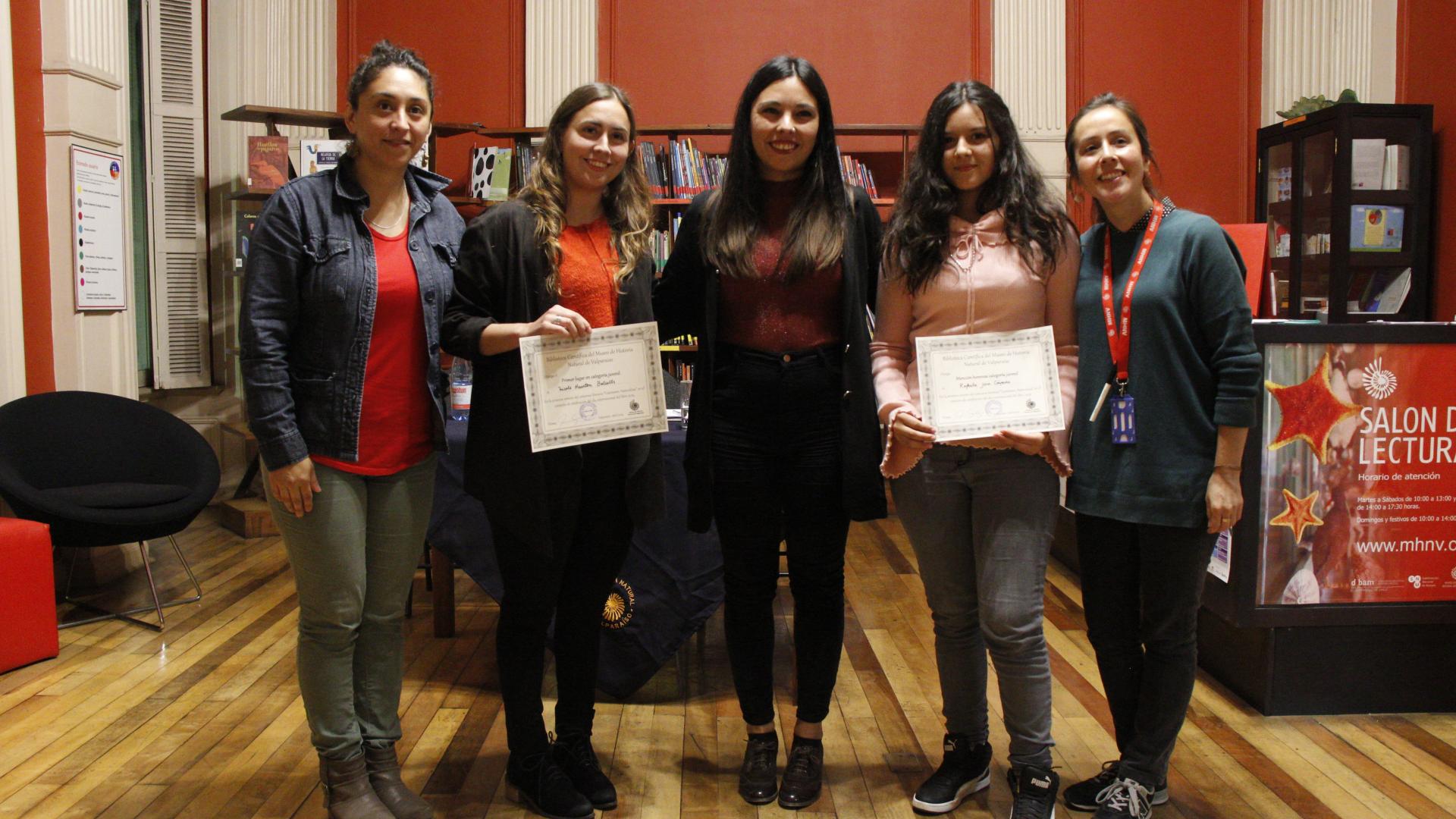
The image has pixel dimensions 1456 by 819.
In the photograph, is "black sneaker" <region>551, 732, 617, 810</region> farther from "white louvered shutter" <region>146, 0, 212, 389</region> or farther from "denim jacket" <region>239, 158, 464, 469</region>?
"white louvered shutter" <region>146, 0, 212, 389</region>

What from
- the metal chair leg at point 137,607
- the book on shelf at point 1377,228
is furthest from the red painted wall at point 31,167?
the book on shelf at point 1377,228

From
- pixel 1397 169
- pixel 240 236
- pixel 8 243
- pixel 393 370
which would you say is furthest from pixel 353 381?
pixel 1397 169

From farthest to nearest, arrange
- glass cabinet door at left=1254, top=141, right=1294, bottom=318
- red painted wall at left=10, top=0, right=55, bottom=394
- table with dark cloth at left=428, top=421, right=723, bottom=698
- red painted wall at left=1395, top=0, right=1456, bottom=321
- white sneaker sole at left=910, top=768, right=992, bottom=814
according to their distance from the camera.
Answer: glass cabinet door at left=1254, top=141, right=1294, bottom=318
red painted wall at left=1395, top=0, right=1456, bottom=321
red painted wall at left=10, top=0, right=55, bottom=394
table with dark cloth at left=428, top=421, right=723, bottom=698
white sneaker sole at left=910, top=768, right=992, bottom=814

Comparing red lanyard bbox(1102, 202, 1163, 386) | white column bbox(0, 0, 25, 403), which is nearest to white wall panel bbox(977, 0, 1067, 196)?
red lanyard bbox(1102, 202, 1163, 386)

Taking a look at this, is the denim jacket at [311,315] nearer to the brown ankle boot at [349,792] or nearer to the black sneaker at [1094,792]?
the brown ankle boot at [349,792]

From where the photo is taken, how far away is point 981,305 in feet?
6.81

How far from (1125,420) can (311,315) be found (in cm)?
155

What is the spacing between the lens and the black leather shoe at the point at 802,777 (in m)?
2.31

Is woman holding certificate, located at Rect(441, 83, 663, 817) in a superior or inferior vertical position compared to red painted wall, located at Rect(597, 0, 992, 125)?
inferior

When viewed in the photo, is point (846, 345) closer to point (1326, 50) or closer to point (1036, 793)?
point (1036, 793)

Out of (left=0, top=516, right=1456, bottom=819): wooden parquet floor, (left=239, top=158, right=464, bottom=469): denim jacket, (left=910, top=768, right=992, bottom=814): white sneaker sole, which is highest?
(left=239, top=158, right=464, bottom=469): denim jacket

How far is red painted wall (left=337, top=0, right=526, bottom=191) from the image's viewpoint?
600 cm

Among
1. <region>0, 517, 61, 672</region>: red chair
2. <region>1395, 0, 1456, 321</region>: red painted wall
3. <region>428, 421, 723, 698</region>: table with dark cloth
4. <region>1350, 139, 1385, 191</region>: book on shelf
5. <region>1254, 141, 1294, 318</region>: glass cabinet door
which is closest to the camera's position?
<region>428, 421, 723, 698</region>: table with dark cloth

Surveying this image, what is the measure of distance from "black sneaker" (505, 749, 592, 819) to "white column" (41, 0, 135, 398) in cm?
297
